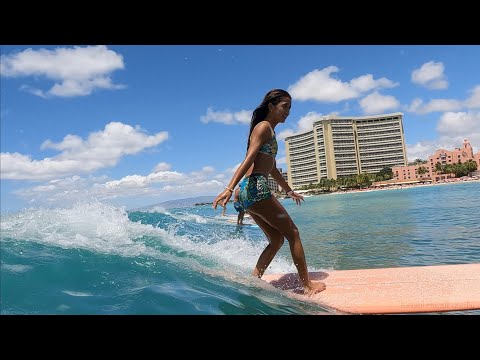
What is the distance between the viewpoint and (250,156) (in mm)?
3104

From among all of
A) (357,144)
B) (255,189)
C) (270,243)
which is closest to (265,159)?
(255,189)

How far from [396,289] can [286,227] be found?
3.54 feet

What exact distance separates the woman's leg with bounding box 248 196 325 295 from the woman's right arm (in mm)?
343

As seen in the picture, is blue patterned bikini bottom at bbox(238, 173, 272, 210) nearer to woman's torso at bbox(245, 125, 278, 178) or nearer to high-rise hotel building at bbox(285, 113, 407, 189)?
woman's torso at bbox(245, 125, 278, 178)

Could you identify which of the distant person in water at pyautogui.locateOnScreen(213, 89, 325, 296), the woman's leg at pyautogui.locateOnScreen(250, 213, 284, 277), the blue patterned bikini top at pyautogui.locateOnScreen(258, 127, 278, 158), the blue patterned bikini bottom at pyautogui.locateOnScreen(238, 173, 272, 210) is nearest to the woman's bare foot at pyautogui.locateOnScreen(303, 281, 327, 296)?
the distant person in water at pyautogui.locateOnScreen(213, 89, 325, 296)

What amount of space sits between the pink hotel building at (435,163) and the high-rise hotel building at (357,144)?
360 inches

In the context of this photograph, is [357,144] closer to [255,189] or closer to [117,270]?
[255,189]

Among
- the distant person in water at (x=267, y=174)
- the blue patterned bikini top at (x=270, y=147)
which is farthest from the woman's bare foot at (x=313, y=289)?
the blue patterned bikini top at (x=270, y=147)

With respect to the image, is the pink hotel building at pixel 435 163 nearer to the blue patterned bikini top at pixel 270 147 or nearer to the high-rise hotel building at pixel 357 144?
the high-rise hotel building at pixel 357 144

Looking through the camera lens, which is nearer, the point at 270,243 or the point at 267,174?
the point at 267,174

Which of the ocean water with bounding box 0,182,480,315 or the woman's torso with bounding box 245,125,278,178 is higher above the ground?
the woman's torso with bounding box 245,125,278,178

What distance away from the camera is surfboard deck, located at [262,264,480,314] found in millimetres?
2742
